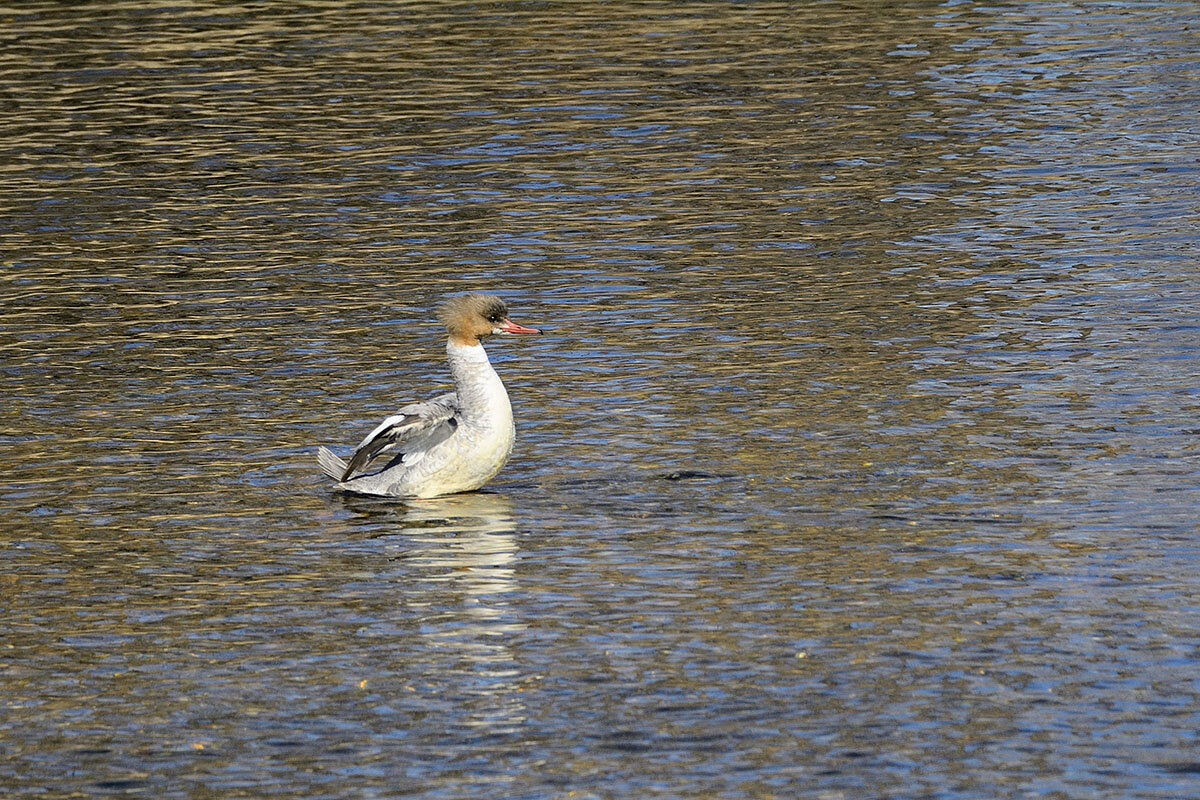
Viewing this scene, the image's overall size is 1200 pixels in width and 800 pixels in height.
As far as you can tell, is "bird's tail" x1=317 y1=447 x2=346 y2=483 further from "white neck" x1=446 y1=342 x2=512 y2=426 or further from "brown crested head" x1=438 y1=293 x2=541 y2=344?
"brown crested head" x1=438 y1=293 x2=541 y2=344

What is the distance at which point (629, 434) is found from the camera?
14.1 m

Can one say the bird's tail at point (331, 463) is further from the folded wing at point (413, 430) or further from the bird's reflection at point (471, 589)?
the bird's reflection at point (471, 589)

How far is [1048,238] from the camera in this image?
63.1 feet

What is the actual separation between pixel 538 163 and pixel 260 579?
42.1 feet

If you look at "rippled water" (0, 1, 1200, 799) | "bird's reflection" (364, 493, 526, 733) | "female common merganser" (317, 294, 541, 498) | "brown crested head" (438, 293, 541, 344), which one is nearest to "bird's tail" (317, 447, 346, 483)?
"female common merganser" (317, 294, 541, 498)

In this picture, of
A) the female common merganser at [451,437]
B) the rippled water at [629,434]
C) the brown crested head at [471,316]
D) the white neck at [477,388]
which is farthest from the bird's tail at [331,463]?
the brown crested head at [471,316]

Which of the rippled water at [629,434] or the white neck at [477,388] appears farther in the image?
the white neck at [477,388]

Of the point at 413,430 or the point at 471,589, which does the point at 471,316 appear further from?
the point at 471,589

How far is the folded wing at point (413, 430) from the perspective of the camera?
13.0 m

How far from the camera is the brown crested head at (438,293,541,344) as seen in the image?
1352 cm

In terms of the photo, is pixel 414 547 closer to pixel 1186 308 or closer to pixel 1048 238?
pixel 1186 308

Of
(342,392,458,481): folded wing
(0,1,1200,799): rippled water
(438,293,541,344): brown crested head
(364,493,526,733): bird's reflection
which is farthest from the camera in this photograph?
(438,293,541,344): brown crested head

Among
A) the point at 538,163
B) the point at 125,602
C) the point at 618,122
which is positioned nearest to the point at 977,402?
the point at 125,602

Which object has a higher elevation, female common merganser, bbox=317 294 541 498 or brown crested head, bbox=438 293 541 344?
brown crested head, bbox=438 293 541 344
